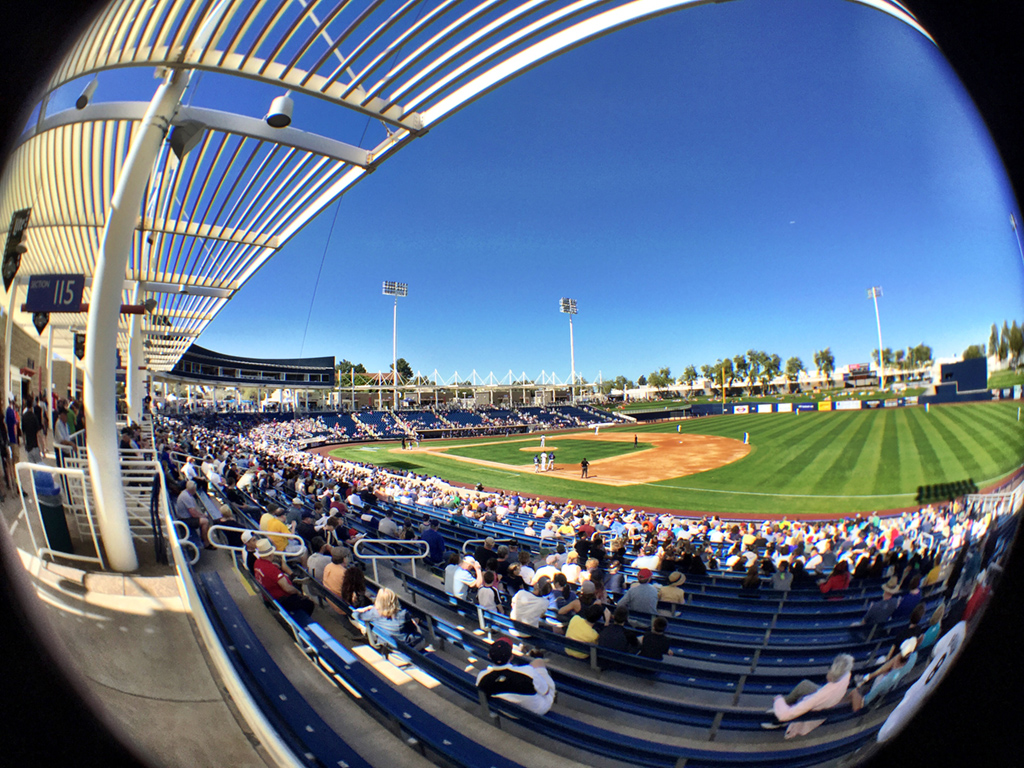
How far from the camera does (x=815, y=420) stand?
3.10 m

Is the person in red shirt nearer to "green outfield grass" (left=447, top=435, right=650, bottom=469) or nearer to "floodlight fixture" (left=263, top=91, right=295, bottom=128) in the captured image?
"floodlight fixture" (left=263, top=91, right=295, bottom=128)

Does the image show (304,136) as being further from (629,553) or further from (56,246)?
(629,553)

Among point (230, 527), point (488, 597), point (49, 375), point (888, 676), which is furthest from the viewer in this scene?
point (230, 527)

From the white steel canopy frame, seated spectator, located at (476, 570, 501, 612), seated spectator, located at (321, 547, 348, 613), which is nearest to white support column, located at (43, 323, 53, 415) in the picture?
the white steel canopy frame

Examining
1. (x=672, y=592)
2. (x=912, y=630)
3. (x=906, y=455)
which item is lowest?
(x=672, y=592)

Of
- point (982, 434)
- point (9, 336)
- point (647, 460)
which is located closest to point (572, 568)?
point (982, 434)

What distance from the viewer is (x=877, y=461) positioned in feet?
7.01

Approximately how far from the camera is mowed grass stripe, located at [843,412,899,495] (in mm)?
A: 1939

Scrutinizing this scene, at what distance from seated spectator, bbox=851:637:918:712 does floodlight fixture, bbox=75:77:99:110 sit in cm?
377

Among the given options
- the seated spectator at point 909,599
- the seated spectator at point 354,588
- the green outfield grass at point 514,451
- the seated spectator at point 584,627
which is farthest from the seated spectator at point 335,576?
the green outfield grass at point 514,451

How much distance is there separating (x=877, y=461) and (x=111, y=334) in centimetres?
384

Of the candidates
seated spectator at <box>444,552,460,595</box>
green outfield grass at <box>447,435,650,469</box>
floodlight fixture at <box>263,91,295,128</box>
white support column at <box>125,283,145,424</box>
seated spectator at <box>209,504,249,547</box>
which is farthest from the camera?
green outfield grass at <box>447,435,650,469</box>

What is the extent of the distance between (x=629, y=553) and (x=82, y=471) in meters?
3.46

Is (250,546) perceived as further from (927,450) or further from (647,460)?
(647,460)
